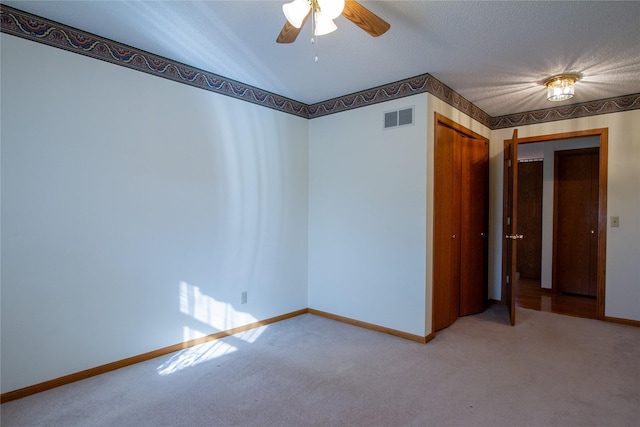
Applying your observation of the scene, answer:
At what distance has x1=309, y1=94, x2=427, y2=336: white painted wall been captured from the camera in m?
3.23

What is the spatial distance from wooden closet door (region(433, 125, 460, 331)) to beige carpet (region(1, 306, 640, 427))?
1.14 ft

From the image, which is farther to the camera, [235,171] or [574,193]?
[574,193]

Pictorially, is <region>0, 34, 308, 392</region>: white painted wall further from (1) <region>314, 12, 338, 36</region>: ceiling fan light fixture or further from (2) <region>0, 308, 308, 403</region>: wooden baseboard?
(1) <region>314, 12, 338, 36</region>: ceiling fan light fixture

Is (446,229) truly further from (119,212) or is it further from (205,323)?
(119,212)

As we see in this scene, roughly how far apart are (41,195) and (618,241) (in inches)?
210

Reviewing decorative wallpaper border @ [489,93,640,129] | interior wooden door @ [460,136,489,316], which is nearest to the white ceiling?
decorative wallpaper border @ [489,93,640,129]

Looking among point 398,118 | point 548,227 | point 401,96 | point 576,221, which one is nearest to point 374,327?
point 398,118

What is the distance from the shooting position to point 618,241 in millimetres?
3732

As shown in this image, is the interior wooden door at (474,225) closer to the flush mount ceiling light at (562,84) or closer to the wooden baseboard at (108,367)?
the flush mount ceiling light at (562,84)

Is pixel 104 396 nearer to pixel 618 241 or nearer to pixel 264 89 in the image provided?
pixel 264 89

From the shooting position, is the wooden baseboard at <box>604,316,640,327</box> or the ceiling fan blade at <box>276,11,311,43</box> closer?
the ceiling fan blade at <box>276,11,311,43</box>

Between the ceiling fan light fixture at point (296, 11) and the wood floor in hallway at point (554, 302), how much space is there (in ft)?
14.3

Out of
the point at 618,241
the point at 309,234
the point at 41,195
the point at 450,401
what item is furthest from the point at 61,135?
the point at 618,241

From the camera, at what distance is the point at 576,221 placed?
506 centimetres
